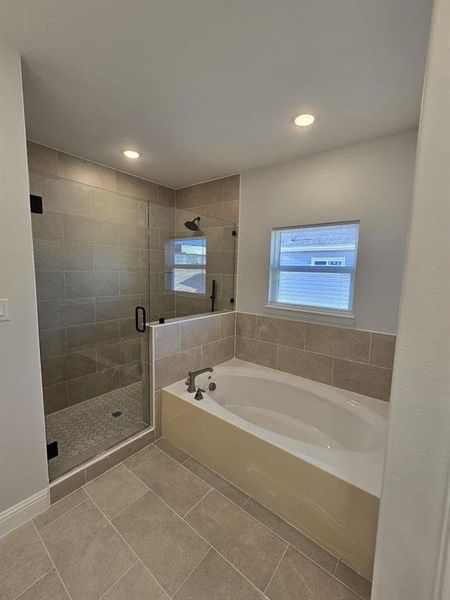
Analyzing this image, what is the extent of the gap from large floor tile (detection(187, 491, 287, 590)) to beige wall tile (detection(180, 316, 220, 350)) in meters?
1.22

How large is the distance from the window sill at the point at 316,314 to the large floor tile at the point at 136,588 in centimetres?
210

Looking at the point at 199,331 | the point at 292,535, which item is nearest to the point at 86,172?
the point at 199,331

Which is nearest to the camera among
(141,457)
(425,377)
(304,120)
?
(425,377)

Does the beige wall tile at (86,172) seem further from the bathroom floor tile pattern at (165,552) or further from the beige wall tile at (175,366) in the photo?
the bathroom floor tile pattern at (165,552)

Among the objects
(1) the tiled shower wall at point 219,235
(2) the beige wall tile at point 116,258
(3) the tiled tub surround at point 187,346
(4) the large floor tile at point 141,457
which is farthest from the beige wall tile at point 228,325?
(4) the large floor tile at point 141,457

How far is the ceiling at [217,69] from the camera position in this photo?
3.54 ft

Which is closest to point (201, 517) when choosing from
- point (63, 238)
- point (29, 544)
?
Answer: point (29, 544)

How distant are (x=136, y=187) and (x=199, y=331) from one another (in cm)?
190

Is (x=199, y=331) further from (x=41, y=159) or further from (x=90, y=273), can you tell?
(x=41, y=159)

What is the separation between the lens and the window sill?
228cm

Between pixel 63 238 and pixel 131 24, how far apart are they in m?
1.71

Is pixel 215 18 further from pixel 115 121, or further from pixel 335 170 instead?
pixel 335 170

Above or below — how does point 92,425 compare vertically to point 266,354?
below

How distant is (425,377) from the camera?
0.73 metres
